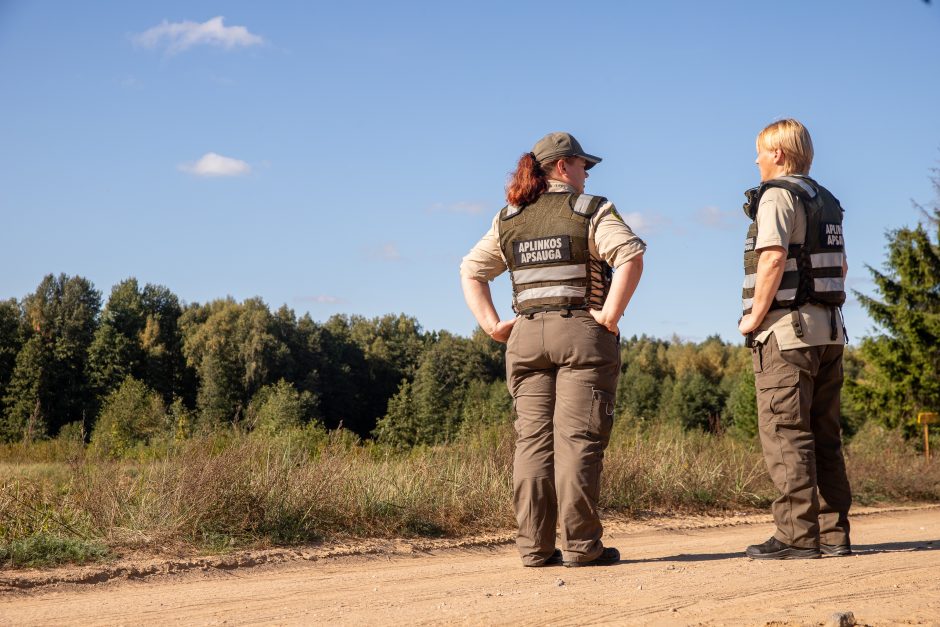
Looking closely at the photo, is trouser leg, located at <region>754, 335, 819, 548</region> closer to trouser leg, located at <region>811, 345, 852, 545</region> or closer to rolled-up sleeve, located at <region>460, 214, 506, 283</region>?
trouser leg, located at <region>811, 345, 852, 545</region>

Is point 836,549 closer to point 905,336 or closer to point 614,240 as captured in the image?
point 614,240

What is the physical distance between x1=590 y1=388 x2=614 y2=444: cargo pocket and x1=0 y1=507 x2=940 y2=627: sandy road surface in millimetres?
737

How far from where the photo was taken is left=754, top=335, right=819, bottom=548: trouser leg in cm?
513

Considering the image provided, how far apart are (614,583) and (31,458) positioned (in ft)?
16.1

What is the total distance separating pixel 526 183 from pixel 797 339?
5.98ft

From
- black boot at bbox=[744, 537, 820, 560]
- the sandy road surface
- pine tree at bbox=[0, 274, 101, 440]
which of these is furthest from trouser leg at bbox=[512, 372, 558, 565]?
pine tree at bbox=[0, 274, 101, 440]

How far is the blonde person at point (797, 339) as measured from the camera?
16.9 feet

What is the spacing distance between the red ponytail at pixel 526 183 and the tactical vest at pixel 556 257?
0.04 meters

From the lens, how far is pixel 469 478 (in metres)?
7.32

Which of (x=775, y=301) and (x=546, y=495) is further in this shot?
(x=775, y=301)

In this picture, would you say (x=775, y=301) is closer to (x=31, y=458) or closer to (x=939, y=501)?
(x=31, y=458)

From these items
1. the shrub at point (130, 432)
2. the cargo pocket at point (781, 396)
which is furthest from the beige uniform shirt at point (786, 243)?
the shrub at point (130, 432)

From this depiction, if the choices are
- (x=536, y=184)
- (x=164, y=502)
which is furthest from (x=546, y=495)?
(x=164, y=502)

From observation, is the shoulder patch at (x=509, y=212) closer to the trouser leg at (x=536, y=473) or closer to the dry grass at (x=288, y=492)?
the trouser leg at (x=536, y=473)
